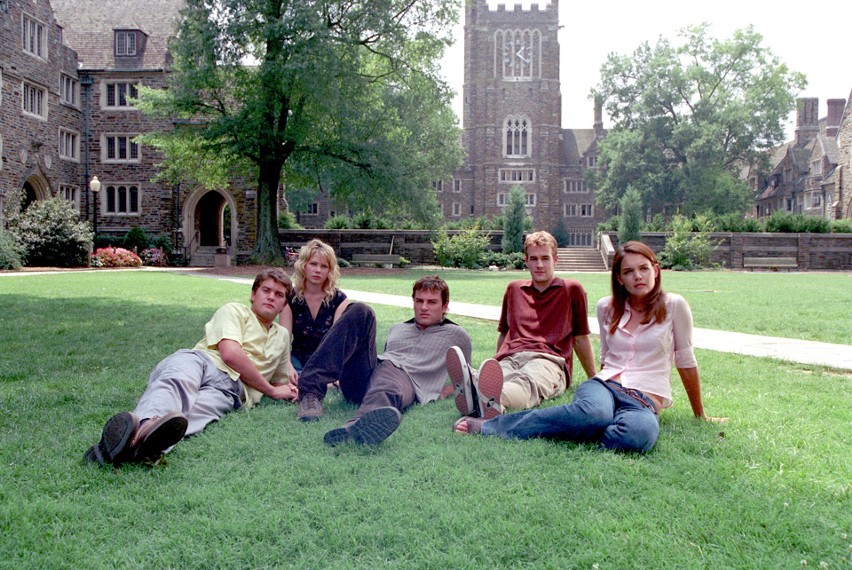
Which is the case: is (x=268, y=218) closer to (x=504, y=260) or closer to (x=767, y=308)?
(x=504, y=260)

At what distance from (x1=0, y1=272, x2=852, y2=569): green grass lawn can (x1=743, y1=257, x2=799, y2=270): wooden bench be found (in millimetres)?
28048

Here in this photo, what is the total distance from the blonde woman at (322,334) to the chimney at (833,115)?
60188 millimetres

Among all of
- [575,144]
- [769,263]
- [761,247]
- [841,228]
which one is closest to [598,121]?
[575,144]

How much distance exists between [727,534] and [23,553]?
96.0 inches

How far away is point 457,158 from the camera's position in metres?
44.9

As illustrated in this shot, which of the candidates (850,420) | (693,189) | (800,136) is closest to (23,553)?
(850,420)

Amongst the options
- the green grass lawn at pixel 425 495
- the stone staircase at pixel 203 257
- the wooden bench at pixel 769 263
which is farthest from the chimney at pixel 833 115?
the green grass lawn at pixel 425 495

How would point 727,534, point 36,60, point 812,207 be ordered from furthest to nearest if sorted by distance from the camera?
point 812,207 < point 36,60 < point 727,534

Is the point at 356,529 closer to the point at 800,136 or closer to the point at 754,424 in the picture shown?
the point at 754,424

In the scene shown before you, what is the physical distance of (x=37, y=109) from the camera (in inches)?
1125

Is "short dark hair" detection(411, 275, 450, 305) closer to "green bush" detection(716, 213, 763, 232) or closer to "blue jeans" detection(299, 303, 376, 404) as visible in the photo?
"blue jeans" detection(299, 303, 376, 404)

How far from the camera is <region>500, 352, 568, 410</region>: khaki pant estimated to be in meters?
4.36

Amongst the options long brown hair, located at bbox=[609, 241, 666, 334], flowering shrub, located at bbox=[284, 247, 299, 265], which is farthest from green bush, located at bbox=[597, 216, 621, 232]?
long brown hair, located at bbox=[609, 241, 666, 334]

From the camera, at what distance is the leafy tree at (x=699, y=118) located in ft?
156
